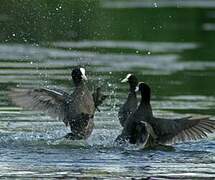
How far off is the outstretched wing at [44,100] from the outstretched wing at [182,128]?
1.29m

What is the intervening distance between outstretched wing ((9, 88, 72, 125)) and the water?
231mm

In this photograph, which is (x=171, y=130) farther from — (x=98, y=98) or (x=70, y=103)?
(x=70, y=103)

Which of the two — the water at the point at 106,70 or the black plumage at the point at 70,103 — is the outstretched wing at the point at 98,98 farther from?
the water at the point at 106,70

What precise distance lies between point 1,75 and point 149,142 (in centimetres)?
543

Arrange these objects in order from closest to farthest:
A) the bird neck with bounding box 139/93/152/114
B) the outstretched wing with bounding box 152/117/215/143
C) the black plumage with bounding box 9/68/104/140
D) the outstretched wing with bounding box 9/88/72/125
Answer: the outstretched wing with bounding box 152/117/215/143 → the bird neck with bounding box 139/93/152/114 → the black plumage with bounding box 9/68/104/140 → the outstretched wing with bounding box 9/88/72/125

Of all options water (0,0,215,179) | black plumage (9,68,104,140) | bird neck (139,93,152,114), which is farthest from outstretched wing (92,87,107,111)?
bird neck (139,93,152,114)

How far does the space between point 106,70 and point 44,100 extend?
15.5 feet

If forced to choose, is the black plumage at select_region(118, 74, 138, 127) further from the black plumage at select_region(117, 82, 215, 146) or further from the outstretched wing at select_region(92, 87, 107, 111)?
the black plumage at select_region(117, 82, 215, 146)

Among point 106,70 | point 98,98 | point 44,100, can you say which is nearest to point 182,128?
point 98,98

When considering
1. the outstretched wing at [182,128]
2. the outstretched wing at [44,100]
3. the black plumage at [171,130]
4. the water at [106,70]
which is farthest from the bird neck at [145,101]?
the outstretched wing at [44,100]

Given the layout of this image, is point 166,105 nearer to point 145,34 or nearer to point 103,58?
point 103,58

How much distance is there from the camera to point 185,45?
877 inches

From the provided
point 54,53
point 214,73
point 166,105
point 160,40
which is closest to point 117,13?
point 160,40

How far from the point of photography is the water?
1145 cm
